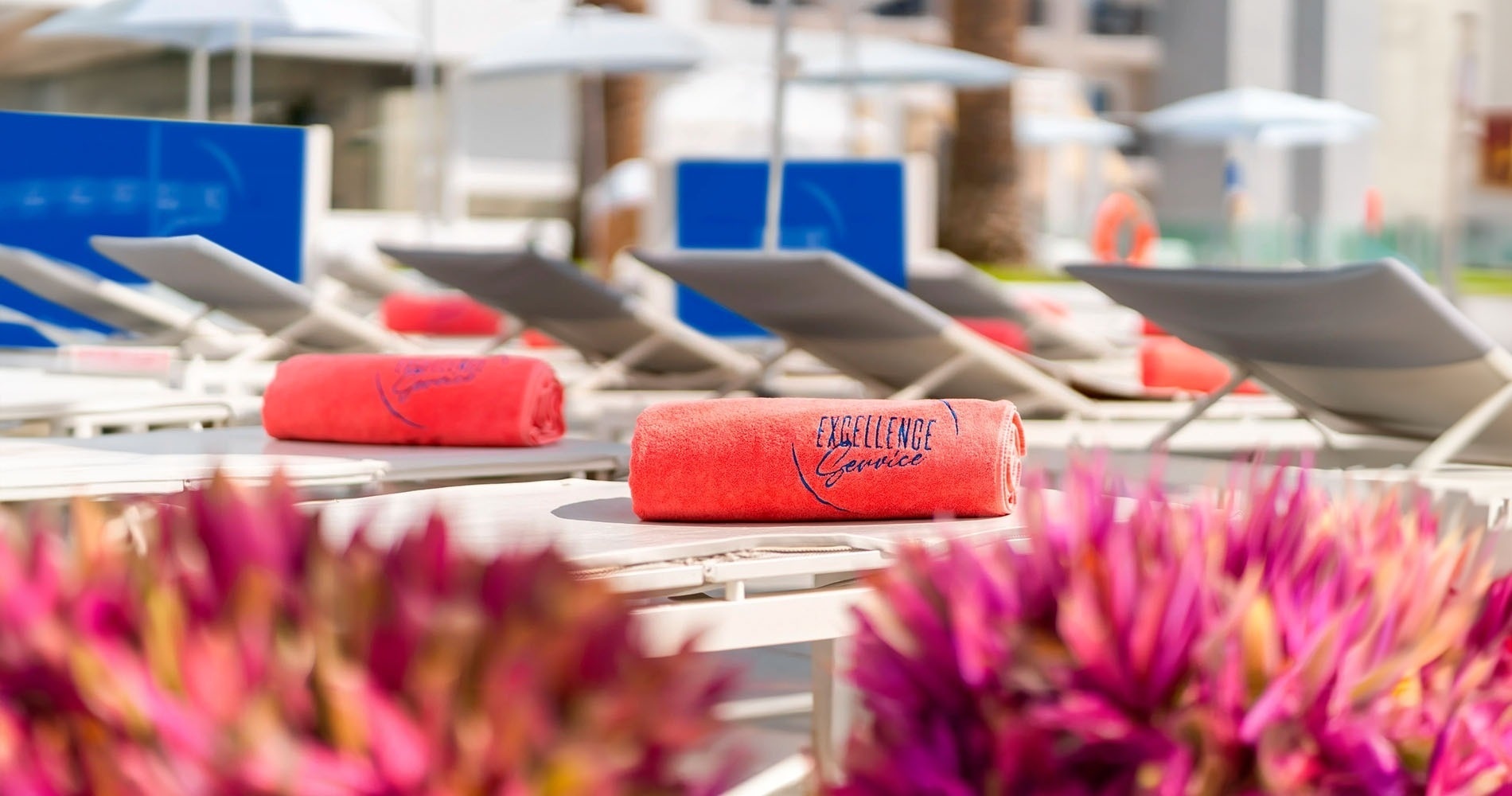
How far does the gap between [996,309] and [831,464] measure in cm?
576

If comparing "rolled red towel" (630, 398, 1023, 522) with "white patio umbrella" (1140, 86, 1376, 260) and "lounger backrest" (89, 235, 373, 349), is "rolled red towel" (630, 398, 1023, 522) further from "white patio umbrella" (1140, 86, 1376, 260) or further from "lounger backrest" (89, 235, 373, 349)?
"white patio umbrella" (1140, 86, 1376, 260)

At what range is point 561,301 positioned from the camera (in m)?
5.65

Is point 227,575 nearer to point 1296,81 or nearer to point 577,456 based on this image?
point 577,456

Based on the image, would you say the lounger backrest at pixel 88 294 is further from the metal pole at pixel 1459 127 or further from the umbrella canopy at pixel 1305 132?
the umbrella canopy at pixel 1305 132

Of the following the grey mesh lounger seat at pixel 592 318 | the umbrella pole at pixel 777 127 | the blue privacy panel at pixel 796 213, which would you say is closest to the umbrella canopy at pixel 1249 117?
the blue privacy panel at pixel 796 213

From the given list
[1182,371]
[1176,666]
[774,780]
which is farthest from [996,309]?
[1176,666]

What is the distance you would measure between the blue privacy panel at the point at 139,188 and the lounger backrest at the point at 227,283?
284 mm

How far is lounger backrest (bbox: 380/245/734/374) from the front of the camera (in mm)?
5449

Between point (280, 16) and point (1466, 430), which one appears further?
point (280, 16)

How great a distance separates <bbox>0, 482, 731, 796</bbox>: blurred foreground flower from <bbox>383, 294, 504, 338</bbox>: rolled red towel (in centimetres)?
815

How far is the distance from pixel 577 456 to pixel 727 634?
1.37 metres

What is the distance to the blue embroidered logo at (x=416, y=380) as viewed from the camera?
11.5 feet

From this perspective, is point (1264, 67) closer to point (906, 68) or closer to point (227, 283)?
point (906, 68)

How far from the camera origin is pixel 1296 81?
109 ft
